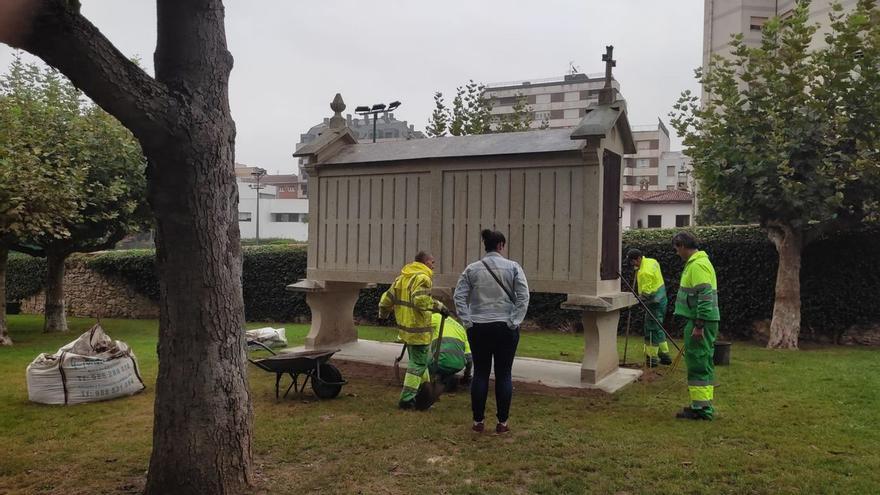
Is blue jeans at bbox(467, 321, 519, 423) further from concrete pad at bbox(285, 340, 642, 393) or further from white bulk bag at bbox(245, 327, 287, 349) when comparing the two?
white bulk bag at bbox(245, 327, 287, 349)

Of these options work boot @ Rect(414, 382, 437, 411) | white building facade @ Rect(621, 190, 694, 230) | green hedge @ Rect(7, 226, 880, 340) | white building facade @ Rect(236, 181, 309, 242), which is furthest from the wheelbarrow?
white building facade @ Rect(236, 181, 309, 242)

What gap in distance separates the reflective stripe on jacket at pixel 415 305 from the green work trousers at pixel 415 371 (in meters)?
0.09

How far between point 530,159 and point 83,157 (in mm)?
10510

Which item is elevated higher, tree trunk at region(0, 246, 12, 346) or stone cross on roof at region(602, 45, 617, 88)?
stone cross on roof at region(602, 45, 617, 88)

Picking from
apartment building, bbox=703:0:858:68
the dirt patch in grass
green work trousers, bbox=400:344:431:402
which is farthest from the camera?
apartment building, bbox=703:0:858:68

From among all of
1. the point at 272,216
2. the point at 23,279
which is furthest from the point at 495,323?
the point at 272,216

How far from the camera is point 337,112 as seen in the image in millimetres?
10852

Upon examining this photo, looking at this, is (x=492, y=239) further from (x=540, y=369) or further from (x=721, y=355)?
(x=721, y=355)

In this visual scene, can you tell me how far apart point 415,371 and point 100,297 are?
57.7 feet

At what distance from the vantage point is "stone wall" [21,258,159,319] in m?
20.5

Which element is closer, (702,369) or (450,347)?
(702,369)

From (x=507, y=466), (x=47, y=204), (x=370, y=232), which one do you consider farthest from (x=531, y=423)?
(x=47, y=204)

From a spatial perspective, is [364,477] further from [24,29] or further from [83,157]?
[83,157]

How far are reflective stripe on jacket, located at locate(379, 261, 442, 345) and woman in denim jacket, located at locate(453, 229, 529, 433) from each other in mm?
1022
